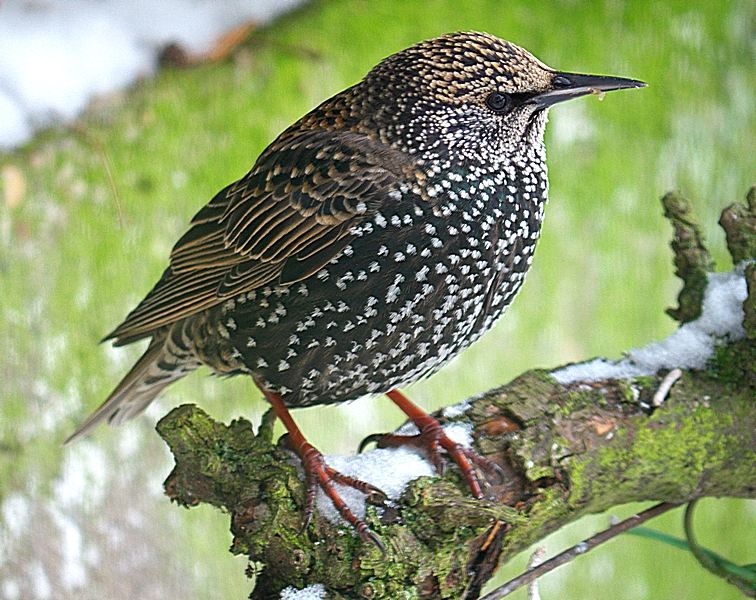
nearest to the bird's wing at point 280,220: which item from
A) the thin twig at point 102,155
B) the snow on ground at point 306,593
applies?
the snow on ground at point 306,593

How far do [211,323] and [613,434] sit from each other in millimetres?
759

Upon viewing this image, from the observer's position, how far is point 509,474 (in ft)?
4.94

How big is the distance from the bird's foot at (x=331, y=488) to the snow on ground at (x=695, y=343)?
0.45 meters

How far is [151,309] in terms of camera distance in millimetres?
1720

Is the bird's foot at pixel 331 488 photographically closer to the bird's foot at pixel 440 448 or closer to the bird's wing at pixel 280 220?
the bird's foot at pixel 440 448

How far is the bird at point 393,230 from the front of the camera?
4.58 feet

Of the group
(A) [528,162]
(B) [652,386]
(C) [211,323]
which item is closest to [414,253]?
(A) [528,162]

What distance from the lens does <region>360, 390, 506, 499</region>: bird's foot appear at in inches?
58.7

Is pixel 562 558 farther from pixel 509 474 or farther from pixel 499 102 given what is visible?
pixel 499 102

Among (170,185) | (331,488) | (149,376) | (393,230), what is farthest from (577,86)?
(170,185)

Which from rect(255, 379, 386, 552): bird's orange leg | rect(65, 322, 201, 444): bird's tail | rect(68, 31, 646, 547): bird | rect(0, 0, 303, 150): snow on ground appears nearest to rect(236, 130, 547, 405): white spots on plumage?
rect(68, 31, 646, 547): bird

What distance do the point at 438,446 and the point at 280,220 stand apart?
49 cm

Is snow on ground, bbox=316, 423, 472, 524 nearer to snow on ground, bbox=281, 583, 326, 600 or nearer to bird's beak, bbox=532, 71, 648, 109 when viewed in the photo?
snow on ground, bbox=281, 583, 326, 600

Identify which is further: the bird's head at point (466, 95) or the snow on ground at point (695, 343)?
the snow on ground at point (695, 343)
